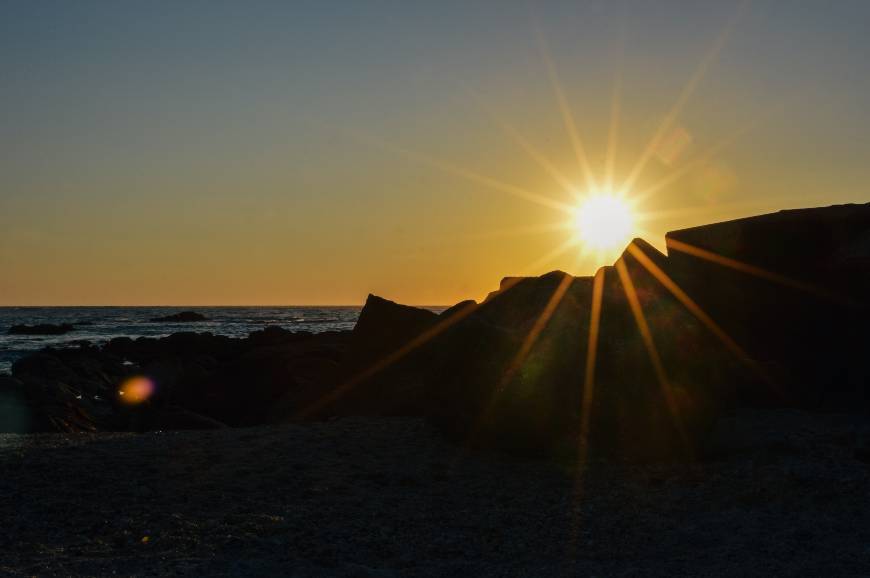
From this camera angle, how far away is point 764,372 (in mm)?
11797

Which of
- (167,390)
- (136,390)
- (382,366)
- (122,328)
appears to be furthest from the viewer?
(122,328)

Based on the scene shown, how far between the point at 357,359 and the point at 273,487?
5.68 meters

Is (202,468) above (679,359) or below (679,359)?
below

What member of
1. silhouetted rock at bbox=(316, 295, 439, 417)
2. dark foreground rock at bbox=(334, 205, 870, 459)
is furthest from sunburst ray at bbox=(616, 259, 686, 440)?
silhouetted rock at bbox=(316, 295, 439, 417)

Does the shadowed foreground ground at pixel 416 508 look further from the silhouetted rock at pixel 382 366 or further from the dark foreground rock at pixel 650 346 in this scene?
the silhouetted rock at pixel 382 366

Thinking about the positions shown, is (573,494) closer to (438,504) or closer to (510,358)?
(438,504)

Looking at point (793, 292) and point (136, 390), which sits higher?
point (793, 292)

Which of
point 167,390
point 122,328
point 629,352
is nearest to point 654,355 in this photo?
point 629,352

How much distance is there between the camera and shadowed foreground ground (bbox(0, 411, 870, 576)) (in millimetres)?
6105

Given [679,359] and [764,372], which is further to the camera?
[764,372]

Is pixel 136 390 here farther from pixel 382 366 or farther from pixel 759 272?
pixel 759 272

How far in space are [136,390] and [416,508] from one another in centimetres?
1831

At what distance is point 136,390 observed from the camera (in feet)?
77.5

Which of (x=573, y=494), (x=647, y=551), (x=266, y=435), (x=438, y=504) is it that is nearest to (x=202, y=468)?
(x=266, y=435)
